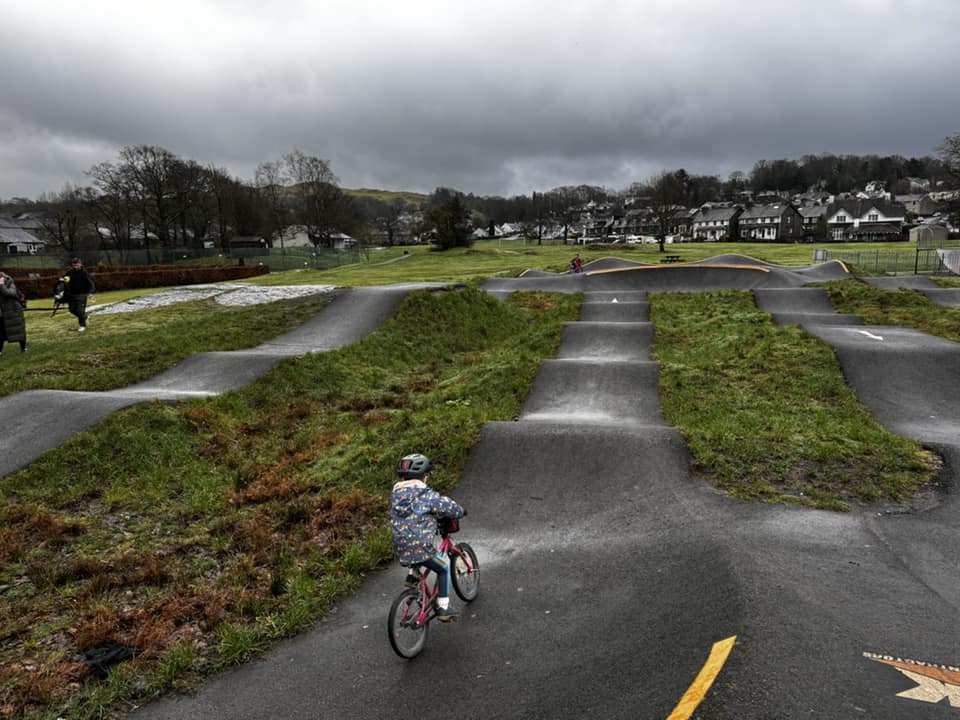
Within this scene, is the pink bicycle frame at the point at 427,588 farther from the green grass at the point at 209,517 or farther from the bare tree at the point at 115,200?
the bare tree at the point at 115,200

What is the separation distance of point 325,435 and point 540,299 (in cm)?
1808

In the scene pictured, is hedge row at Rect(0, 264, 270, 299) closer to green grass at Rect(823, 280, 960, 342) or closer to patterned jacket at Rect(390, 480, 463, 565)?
green grass at Rect(823, 280, 960, 342)

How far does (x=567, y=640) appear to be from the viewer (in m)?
5.70

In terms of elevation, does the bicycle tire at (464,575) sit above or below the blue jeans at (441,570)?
below

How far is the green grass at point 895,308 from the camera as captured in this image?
19484 millimetres

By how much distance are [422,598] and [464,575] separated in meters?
0.79

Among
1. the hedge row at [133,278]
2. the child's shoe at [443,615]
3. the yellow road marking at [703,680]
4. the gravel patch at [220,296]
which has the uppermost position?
the hedge row at [133,278]

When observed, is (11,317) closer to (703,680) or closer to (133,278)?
(703,680)

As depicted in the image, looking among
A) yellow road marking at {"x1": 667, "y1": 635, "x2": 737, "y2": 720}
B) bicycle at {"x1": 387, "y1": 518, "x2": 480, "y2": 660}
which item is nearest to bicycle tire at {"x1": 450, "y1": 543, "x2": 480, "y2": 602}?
bicycle at {"x1": 387, "y1": 518, "x2": 480, "y2": 660}

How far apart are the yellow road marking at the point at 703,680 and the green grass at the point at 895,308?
17532 millimetres

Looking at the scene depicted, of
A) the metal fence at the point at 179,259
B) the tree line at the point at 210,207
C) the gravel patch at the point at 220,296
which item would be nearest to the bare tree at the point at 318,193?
the tree line at the point at 210,207

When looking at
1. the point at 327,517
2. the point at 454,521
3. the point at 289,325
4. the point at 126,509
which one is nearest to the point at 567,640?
the point at 454,521

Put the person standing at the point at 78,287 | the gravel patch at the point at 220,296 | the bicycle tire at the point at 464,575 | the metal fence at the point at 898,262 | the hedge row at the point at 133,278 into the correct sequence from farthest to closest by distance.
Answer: the metal fence at the point at 898,262, the hedge row at the point at 133,278, the gravel patch at the point at 220,296, the person standing at the point at 78,287, the bicycle tire at the point at 464,575

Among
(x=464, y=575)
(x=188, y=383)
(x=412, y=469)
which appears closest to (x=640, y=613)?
(x=464, y=575)
